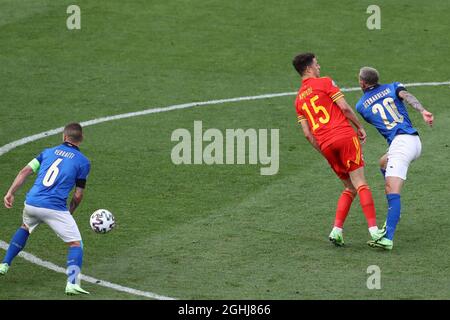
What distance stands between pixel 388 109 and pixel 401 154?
0.61 m

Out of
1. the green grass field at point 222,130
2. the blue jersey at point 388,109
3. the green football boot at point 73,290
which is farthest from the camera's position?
the blue jersey at point 388,109

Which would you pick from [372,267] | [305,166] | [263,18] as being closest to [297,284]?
[372,267]

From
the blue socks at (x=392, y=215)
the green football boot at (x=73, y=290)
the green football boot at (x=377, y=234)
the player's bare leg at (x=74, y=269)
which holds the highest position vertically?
the blue socks at (x=392, y=215)

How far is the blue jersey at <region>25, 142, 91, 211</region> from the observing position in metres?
11.4

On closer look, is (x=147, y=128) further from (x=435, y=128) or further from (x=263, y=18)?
(x=263, y=18)

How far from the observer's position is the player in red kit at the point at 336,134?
1263 cm

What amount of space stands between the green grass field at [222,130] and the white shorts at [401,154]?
89cm

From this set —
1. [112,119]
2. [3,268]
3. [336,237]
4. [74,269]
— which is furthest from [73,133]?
[112,119]

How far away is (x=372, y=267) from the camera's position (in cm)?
1191

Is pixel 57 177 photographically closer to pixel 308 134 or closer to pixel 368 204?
pixel 308 134

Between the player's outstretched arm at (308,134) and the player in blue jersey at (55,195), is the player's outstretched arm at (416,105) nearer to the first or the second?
the player's outstretched arm at (308,134)

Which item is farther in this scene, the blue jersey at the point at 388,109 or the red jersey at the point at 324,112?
the blue jersey at the point at 388,109

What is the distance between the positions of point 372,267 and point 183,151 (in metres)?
5.38

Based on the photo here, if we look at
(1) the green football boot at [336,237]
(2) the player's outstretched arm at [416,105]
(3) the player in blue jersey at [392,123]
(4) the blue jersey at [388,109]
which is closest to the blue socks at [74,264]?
(1) the green football boot at [336,237]
